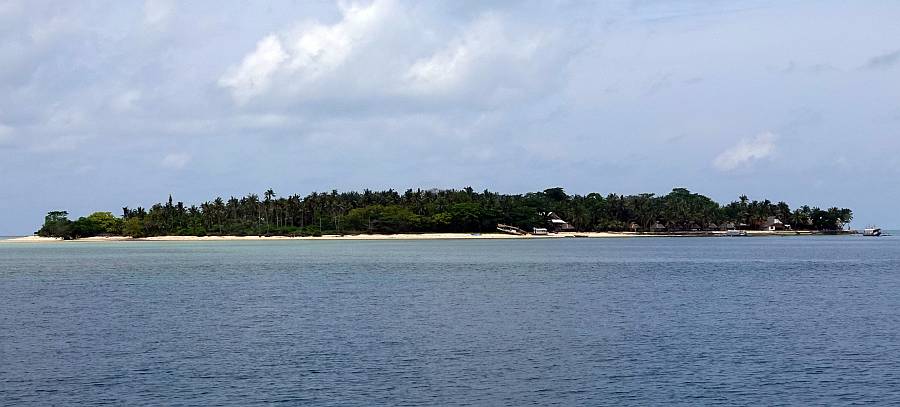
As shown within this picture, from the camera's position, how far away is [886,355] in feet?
126

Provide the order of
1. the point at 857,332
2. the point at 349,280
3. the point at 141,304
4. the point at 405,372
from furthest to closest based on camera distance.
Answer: the point at 349,280 → the point at 141,304 → the point at 857,332 → the point at 405,372

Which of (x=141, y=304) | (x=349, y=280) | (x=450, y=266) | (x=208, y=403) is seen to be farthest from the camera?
(x=450, y=266)

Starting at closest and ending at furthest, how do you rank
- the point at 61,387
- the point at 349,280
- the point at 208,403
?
the point at 208,403
the point at 61,387
the point at 349,280

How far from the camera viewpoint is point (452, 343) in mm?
42500

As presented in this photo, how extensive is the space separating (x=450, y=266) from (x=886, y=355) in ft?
248

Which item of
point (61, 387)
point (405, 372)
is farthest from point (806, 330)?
point (61, 387)

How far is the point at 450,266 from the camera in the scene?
112 metres

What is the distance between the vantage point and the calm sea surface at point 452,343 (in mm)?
31734

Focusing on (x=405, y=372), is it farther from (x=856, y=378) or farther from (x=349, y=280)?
(x=349, y=280)

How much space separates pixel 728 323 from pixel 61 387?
110ft

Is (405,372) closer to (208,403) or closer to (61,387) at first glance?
(208,403)

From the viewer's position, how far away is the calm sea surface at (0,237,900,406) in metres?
31.7

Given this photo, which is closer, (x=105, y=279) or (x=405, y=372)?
(x=405, y=372)

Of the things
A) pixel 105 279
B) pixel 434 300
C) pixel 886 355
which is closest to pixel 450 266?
pixel 105 279
